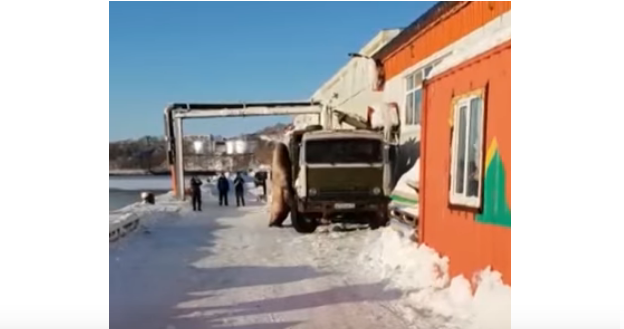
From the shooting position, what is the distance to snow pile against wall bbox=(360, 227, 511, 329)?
3641mm

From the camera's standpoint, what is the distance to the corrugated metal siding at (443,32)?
5797mm

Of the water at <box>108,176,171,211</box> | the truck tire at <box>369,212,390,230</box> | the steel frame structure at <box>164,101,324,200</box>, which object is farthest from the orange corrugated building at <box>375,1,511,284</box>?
the truck tire at <box>369,212,390,230</box>

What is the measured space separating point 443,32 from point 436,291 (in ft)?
11.0

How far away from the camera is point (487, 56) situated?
3943mm

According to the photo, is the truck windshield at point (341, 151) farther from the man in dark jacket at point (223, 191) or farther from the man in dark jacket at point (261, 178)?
the man in dark jacket at point (223, 191)

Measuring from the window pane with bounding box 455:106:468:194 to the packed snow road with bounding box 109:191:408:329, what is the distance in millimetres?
779

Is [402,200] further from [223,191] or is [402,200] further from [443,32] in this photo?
[223,191]

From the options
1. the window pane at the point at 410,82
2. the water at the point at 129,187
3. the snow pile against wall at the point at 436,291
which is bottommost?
the snow pile against wall at the point at 436,291

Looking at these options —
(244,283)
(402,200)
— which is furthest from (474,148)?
(402,200)

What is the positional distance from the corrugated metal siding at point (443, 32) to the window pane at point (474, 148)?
3.03 feet

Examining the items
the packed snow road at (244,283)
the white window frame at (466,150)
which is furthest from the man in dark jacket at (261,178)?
the white window frame at (466,150)

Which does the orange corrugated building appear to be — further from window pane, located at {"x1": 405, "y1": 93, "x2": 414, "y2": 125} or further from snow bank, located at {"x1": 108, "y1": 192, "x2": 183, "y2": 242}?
window pane, located at {"x1": 405, "y1": 93, "x2": 414, "y2": 125}

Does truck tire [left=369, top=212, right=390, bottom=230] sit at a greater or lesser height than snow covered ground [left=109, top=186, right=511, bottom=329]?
greater
